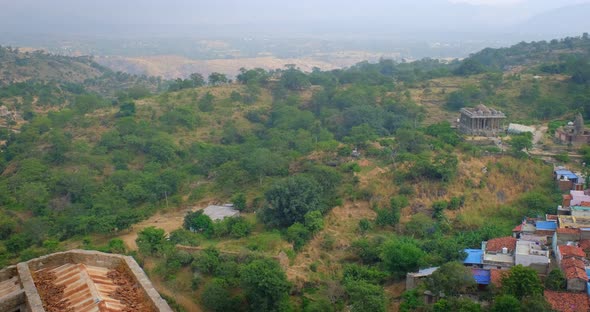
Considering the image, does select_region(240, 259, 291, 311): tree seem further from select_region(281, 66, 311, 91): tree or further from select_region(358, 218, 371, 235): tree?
select_region(281, 66, 311, 91): tree

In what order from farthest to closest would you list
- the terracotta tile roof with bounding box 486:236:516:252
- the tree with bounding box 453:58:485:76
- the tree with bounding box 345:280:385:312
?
the tree with bounding box 453:58:485:76
the terracotta tile roof with bounding box 486:236:516:252
the tree with bounding box 345:280:385:312

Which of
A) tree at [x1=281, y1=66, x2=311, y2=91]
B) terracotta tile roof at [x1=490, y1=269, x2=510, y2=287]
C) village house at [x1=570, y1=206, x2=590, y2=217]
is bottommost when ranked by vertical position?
terracotta tile roof at [x1=490, y1=269, x2=510, y2=287]

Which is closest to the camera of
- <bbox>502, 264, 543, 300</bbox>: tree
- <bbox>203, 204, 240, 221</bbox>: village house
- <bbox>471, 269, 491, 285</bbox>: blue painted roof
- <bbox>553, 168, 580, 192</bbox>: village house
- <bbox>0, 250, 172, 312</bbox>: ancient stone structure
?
<bbox>0, 250, 172, 312</bbox>: ancient stone structure

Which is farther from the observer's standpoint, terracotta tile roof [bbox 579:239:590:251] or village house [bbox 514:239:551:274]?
terracotta tile roof [bbox 579:239:590:251]

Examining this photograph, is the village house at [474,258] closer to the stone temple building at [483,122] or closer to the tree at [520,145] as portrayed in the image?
the tree at [520,145]


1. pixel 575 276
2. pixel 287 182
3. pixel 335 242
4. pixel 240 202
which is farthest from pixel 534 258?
pixel 240 202

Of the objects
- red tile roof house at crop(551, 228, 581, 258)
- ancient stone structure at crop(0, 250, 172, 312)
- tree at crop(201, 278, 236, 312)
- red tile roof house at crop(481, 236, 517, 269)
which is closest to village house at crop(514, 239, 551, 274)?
red tile roof house at crop(481, 236, 517, 269)

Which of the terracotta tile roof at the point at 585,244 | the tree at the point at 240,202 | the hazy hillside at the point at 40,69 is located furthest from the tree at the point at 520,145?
the hazy hillside at the point at 40,69

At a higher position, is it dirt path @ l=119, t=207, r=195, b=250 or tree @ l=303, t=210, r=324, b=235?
tree @ l=303, t=210, r=324, b=235
